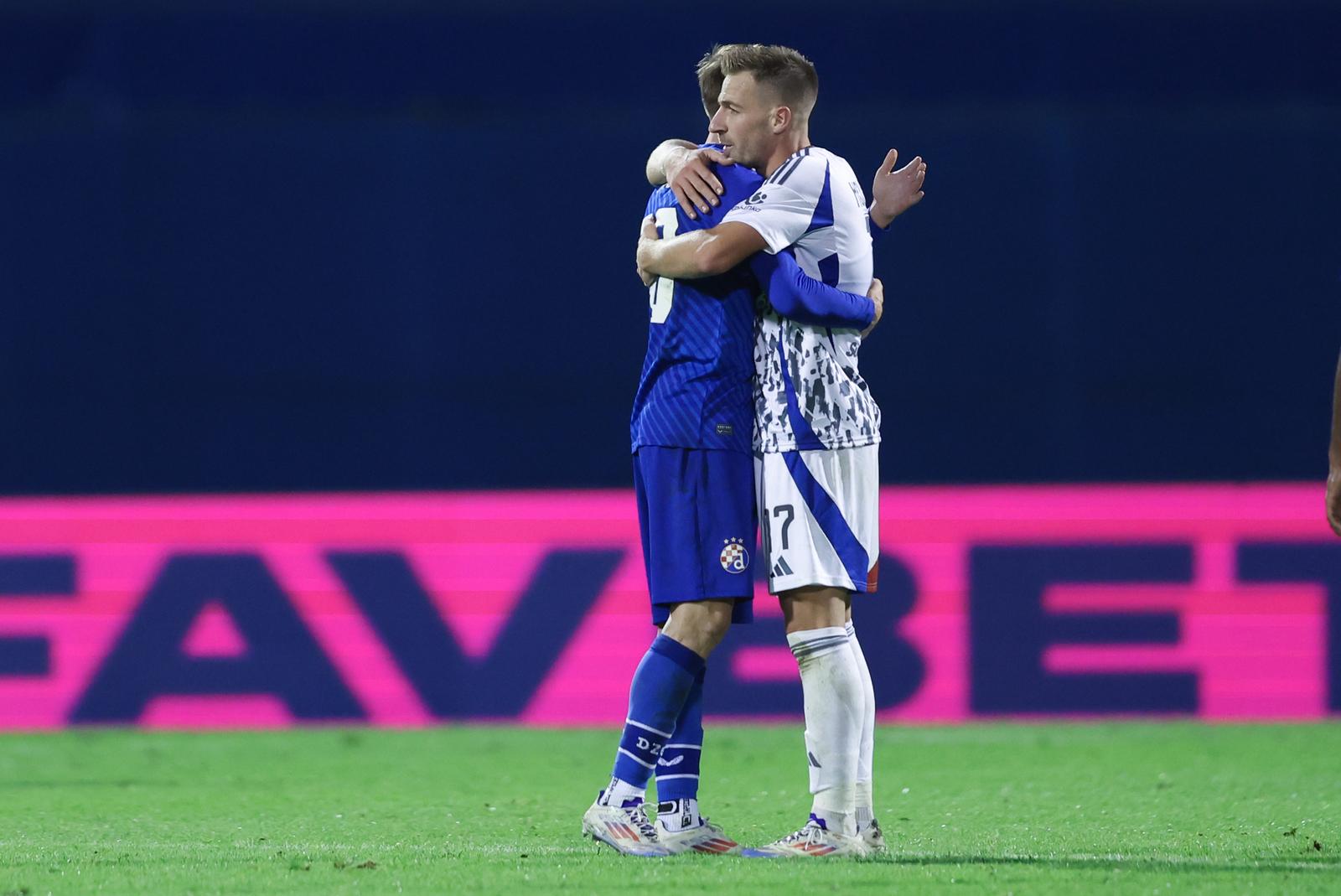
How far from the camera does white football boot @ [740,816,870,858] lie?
3596mm

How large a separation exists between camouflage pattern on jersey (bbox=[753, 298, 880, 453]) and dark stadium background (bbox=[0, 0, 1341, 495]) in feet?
11.8

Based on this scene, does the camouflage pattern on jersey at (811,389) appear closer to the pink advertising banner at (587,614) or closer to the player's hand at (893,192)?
the player's hand at (893,192)

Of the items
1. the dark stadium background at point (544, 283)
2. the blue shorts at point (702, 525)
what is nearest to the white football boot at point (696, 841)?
the blue shorts at point (702, 525)

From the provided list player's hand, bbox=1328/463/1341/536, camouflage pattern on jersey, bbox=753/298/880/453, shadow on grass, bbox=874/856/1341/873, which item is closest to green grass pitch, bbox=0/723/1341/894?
shadow on grass, bbox=874/856/1341/873

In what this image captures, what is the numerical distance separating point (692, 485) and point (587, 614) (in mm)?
3413

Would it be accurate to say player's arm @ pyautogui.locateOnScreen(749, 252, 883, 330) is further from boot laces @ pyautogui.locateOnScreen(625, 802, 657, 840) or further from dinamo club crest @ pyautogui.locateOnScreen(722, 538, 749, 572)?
boot laces @ pyautogui.locateOnScreen(625, 802, 657, 840)

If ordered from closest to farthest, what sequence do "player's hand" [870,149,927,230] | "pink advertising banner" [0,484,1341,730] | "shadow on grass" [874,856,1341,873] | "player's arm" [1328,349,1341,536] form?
"player's arm" [1328,349,1341,536], "shadow on grass" [874,856,1341,873], "player's hand" [870,149,927,230], "pink advertising banner" [0,484,1341,730]

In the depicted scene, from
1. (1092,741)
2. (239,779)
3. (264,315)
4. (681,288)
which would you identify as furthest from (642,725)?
(264,315)

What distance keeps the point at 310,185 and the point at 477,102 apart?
28.4 inches

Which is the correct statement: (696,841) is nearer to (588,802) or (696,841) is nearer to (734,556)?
(734,556)

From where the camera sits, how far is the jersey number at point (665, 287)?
149 inches

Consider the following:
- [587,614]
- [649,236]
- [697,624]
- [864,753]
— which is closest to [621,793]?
[697,624]

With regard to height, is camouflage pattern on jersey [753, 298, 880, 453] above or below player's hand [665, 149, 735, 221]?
below

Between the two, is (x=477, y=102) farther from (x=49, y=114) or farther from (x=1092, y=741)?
(x=1092, y=741)
